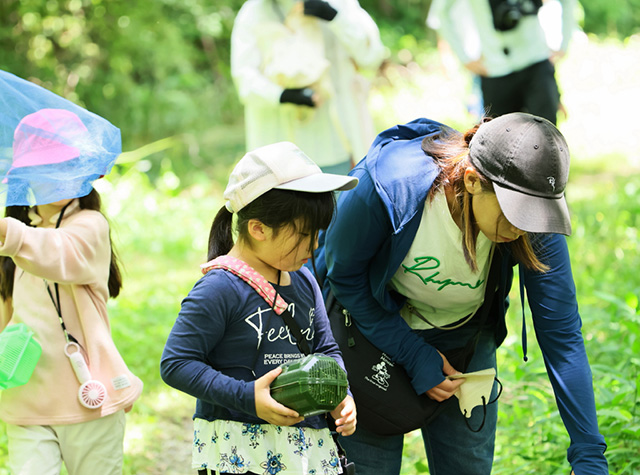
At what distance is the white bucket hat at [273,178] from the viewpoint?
1971 mm

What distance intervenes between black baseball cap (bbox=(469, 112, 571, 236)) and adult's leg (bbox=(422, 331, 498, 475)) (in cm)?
64

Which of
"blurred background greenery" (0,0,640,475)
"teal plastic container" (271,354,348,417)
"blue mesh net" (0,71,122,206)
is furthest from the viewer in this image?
"blurred background greenery" (0,0,640,475)

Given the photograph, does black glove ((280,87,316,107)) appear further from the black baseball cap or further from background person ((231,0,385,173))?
the black baseball cap

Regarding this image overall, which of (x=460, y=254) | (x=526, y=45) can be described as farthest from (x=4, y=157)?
(x=526, y=45)

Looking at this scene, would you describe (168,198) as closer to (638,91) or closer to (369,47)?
(369,47)

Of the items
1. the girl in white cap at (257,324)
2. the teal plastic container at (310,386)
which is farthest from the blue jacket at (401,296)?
the teal plastic container at (310,386)

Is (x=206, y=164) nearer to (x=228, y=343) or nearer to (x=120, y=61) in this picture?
(x=120, y=61)

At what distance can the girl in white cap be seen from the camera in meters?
1.90

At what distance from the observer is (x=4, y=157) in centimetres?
226

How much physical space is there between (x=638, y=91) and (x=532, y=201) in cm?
1141

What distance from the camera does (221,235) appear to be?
2191mm

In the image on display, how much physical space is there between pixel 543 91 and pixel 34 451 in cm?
505

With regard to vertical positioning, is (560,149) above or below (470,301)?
above

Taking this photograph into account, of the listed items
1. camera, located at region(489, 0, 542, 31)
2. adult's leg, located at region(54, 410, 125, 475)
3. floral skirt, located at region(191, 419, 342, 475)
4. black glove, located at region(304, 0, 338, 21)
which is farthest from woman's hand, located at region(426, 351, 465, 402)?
camera, located at region(489, 0, 542, 31)
